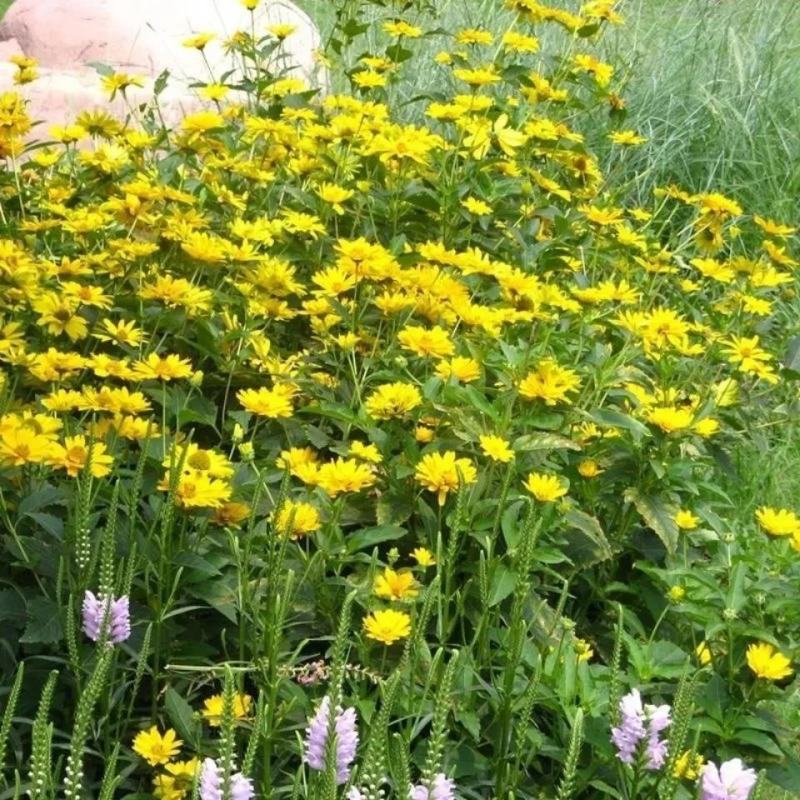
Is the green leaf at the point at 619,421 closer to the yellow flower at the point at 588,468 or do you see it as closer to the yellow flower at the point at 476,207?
the yellow flower at the point at 588,468

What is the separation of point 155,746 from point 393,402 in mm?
776

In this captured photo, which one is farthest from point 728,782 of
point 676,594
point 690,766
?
point 676,594

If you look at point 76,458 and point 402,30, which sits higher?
point 402,30

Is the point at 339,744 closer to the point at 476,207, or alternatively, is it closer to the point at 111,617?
the point at 111,617

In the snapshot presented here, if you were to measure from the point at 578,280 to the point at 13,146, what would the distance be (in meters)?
1.32

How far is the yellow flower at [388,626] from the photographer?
7.29 feet

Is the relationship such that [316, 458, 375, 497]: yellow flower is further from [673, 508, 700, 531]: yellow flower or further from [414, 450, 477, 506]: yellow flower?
[673, 508, 700, 531]: yellow flower

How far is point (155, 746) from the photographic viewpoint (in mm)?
2145

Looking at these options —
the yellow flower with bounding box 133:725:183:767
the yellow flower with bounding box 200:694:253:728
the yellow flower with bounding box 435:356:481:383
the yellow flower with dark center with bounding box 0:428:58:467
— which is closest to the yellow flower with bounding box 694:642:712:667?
the yellow flower with bounding box 435:356:481:383

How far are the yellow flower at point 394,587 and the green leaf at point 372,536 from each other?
0.35 feet

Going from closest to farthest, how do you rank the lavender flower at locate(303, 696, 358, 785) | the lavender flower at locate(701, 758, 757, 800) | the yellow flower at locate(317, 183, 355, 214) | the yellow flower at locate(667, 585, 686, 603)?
the lavender flower at locate(303, 696, 358, 785)
the lavender flower at locate(701, 758, 757, 800)
the yellow flower at locate(667, 585, 686, 603)
the yellow flower at locate(317, 183, 355, 214)

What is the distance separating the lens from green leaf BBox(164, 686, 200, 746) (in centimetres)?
220

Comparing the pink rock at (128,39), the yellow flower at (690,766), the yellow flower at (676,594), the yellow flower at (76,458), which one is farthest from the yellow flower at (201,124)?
the pink rock at (128,39)

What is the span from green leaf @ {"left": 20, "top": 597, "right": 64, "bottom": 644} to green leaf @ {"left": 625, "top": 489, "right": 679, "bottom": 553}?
1.12 m
